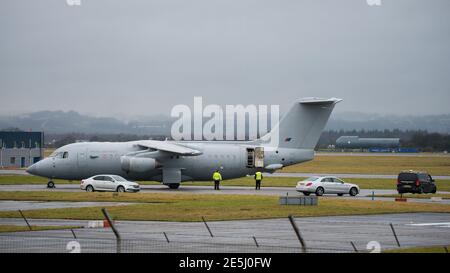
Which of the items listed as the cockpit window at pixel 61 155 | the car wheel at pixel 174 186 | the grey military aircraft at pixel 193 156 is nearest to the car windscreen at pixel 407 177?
the grey military aircraft at pixel 193 156

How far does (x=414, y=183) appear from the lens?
58.6m

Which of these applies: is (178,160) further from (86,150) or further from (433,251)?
(433,251)

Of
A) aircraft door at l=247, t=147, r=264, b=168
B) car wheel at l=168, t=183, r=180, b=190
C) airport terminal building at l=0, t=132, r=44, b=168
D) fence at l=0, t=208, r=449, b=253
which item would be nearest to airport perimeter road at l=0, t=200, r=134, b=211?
fence at l=0, t=208, r=449, b=253

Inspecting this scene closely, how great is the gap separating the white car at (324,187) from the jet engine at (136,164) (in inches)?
449

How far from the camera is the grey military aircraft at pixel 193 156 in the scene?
6106 cm

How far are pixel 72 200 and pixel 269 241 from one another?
22740mm

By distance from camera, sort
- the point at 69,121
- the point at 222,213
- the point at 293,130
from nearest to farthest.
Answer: the point at 222,213, the point at 293,130, the point at 69,121

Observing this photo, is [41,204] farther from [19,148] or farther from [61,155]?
[19,148]

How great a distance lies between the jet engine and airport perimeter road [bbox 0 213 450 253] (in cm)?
2530

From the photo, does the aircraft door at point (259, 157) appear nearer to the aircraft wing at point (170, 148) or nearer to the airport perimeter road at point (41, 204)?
the aircraft wing at point (170, 148)

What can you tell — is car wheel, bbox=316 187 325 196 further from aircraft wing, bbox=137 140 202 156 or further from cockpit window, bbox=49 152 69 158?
cockpit window, bbox=49 152 69 158

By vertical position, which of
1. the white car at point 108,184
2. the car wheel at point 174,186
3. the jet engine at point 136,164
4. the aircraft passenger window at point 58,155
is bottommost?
the car wheel at point 174,186

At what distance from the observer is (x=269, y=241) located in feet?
88.6
